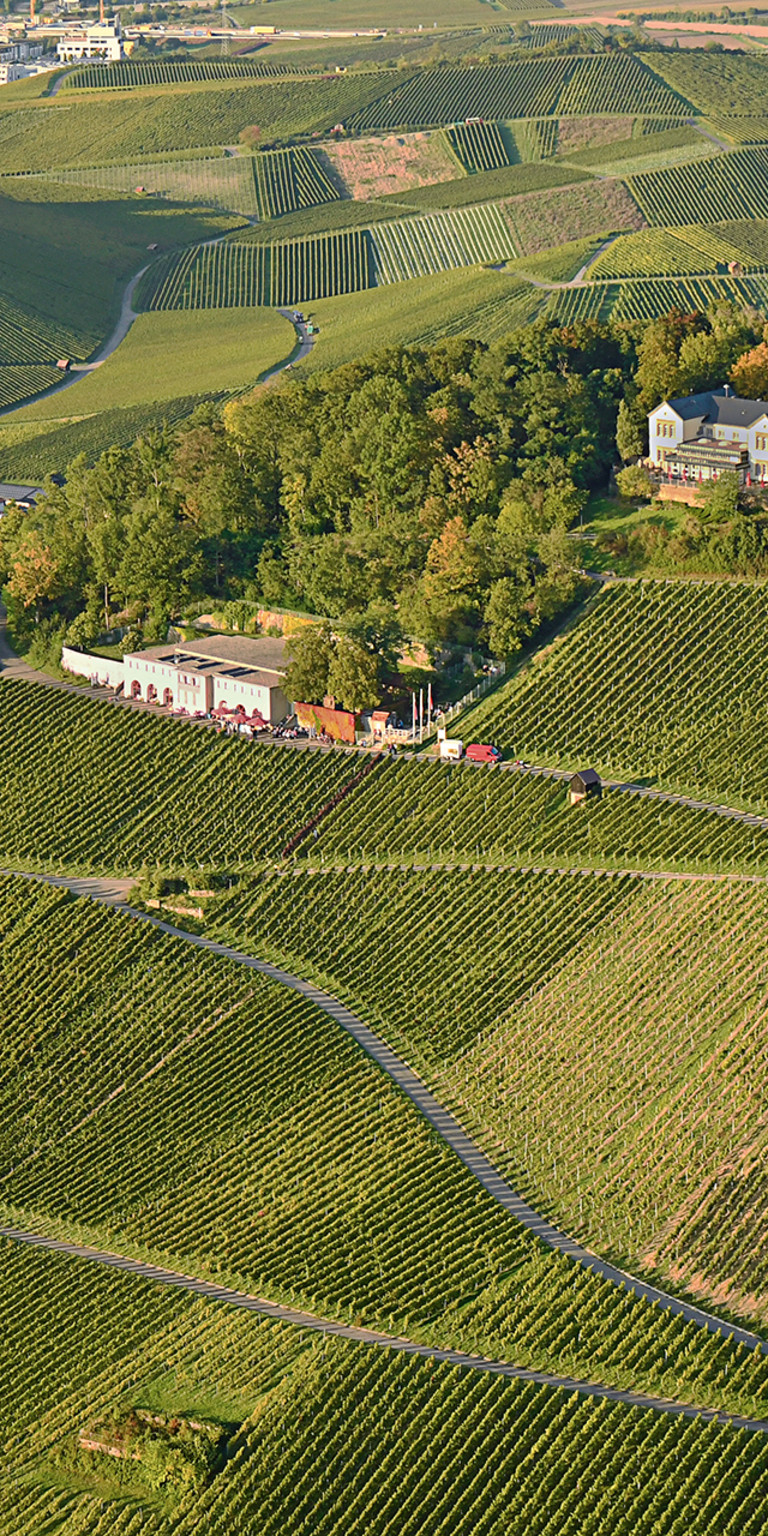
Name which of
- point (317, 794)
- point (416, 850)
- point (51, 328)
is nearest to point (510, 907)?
point (416, 850)

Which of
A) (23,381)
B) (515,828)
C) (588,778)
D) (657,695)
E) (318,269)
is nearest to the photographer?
(515,828)

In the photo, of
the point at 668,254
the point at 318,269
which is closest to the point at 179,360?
the point at 318,269

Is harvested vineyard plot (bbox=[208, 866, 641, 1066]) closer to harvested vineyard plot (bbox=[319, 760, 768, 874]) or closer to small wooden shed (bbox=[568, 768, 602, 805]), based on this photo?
harvested vineyard plot (bbox=[319, 760, 768, 874])

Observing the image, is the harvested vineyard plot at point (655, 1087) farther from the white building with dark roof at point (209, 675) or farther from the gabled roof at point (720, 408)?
the gabled roof at point (720, 408)

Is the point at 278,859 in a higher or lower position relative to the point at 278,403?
lower

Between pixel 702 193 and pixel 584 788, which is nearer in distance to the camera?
pixel 584 788

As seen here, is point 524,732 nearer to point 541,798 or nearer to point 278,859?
point 541,798

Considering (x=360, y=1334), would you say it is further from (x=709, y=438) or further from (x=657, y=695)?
(x=709, y=438)
